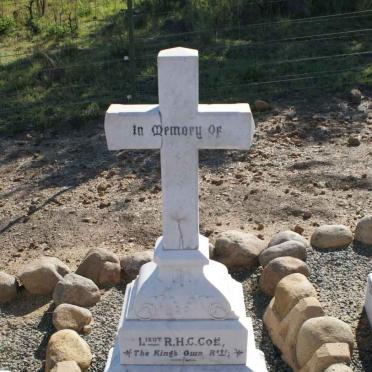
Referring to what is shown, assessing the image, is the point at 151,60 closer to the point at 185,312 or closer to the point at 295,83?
the point at 295,83

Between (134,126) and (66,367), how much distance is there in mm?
1655

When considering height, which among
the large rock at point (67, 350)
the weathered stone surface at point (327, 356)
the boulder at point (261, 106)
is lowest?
the large rock at point (67, 350)

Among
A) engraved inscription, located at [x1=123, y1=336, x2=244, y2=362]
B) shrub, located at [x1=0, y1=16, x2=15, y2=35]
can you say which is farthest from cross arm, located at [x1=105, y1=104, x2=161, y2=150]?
shrub, located at [x1=0, y1=16, x2=15, y2=35]

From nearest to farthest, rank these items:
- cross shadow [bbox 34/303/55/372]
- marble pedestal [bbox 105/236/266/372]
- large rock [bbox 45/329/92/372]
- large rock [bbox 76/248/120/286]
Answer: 1. marble pedestal [bbox 105/236/266/372]
2. large rock [bbox 45/329/92/372]
3. cross shadow [bbox 34/303/55/372]
4. large rock [bbox 76/248/120/286]

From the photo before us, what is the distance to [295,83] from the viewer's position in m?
10.5

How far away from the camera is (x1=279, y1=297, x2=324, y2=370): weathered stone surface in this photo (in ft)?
15.6

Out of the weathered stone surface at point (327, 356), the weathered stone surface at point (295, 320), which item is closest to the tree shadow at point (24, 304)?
the weathered stone surface at point (295, 320)

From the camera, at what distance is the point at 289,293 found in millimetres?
4992

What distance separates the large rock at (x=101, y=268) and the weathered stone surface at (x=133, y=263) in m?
0.06

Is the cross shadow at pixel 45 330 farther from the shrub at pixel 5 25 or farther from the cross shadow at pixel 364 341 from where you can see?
the shrub at pixel 5 25

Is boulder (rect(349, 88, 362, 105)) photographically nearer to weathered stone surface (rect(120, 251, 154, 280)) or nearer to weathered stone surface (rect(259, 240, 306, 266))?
weathered stone surface (rect(259, 240, 306, 266))

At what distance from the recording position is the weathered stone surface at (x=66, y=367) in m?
4.43

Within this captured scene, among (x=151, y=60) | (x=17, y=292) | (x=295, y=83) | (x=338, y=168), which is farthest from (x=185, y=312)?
(x=151, y=60)

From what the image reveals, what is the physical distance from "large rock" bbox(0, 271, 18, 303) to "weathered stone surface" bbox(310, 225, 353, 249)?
2596mm
